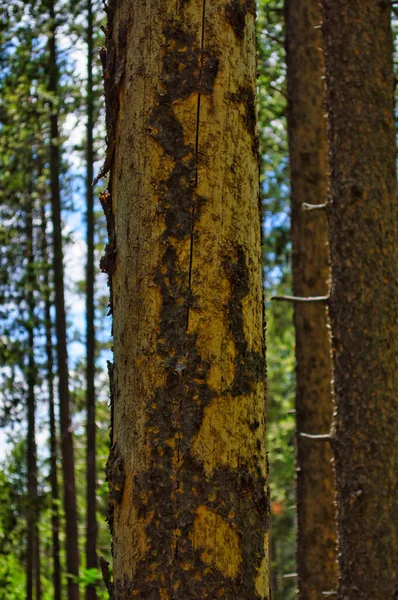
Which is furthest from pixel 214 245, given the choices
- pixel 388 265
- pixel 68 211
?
pixel 68 211

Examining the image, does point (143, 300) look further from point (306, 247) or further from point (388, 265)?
point (306, 247)

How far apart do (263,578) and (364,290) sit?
3.66 metres

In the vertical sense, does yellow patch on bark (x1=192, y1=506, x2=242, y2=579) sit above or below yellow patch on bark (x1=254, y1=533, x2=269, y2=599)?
above

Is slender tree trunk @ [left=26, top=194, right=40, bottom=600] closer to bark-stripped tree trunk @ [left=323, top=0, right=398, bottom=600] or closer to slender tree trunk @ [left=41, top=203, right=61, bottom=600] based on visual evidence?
slender tree trunk @ [left=41, top=203, right=61, bottom=600]

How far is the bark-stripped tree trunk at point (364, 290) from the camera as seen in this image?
17.0ft

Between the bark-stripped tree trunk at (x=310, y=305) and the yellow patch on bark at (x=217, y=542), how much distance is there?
17.5 feet

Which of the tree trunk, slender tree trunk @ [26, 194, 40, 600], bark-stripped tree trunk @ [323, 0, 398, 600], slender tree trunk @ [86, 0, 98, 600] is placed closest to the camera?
bark-stripped tree trunk @ [323, 0, 398, 600]

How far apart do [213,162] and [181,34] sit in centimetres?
36

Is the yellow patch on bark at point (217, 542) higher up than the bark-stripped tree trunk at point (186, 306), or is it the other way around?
the bark-stripped tree trunk at point (186, 306)

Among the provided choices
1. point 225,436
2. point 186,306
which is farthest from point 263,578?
point 186,306

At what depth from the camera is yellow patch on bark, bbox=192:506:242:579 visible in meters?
1.84

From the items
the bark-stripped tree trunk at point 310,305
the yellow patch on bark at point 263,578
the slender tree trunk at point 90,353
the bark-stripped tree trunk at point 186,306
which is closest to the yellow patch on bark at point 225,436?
the bark-stripped tree trunk at point 186,306

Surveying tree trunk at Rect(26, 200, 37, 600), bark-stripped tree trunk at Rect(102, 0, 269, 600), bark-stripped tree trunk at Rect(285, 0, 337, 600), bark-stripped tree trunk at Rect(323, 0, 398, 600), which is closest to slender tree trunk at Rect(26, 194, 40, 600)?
tree trunk at Rect(26, 200, 37, 600)

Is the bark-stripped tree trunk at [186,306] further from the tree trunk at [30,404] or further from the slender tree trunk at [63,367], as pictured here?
the tree trunk at [30,404]
